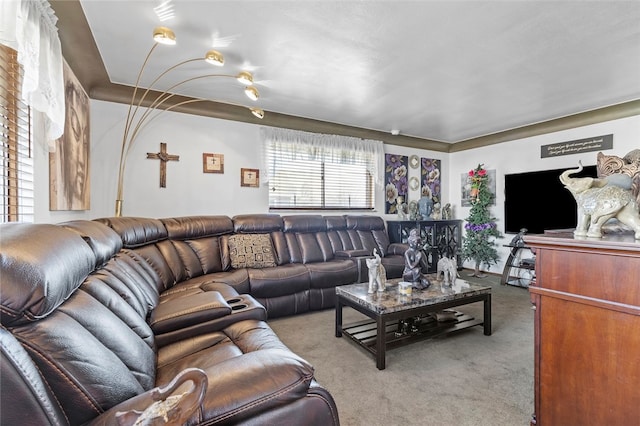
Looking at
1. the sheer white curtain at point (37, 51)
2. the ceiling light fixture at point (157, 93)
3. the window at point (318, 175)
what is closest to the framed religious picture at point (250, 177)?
the window at point (318, 175)

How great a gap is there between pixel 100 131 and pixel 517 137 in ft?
19.4

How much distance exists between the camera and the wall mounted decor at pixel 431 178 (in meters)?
5.51

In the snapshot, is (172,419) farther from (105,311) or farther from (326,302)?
(326,302)

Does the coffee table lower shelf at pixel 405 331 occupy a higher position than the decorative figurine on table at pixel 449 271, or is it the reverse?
the decorative figurine on table at pixel 449 271

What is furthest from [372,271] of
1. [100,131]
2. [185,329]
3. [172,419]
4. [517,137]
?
[517,137]

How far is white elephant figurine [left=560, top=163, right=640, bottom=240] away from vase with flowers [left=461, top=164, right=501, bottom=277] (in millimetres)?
3891

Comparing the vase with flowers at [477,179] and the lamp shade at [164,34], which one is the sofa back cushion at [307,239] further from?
the vase with flowers at [477,179]

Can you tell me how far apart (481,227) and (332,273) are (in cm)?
309

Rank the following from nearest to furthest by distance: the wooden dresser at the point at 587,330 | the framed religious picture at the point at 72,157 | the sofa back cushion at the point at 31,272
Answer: the sofa back cushion at the point at 31,272 < the wooden dresser at the point at 587,330 < the framed religious picture at the point at 72,157

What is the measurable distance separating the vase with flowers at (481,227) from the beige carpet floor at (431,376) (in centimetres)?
203

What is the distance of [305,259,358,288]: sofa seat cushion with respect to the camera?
324 centimetres

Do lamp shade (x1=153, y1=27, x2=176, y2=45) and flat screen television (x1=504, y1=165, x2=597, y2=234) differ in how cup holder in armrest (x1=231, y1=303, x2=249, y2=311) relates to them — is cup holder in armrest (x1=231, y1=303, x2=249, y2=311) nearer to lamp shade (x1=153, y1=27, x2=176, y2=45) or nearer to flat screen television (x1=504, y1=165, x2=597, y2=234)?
lamp shade (x1=153, y1=27, x2=176, y2=45)

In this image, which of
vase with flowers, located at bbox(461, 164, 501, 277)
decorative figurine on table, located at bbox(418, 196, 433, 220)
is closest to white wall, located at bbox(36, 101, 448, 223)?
decorative figurine on table, located at bbox(418, 196, 433, 220)

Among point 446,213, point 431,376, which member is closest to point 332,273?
point 431,376
